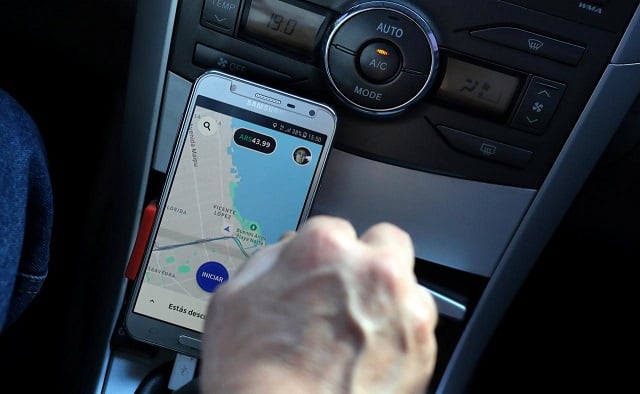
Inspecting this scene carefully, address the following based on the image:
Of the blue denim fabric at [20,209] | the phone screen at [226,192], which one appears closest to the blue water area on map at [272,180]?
the phone screen at [226,192]

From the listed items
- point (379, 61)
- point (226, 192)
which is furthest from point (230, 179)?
point (379, 61)

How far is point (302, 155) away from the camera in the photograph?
0.51m

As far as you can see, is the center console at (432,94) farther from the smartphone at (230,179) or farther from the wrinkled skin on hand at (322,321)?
the wrinkled skin on hand at (322,321)

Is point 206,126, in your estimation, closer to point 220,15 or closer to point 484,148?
point 220,15

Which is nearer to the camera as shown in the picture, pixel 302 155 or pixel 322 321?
pixel 322 321

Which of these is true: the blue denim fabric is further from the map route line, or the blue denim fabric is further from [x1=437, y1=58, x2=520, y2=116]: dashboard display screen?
[x1=437, y1=58, x2=520, y2=116]: dashboard display screen

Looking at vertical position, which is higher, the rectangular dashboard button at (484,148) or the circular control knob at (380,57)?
Answer: the circular control knob at (380,57)

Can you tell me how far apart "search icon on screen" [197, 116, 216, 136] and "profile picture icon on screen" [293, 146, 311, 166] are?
6 cm

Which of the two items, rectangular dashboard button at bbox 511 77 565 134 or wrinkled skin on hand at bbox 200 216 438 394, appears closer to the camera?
wrinkled skin on hand at bbox 200 216 438 394

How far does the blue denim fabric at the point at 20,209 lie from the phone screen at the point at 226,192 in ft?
0.25

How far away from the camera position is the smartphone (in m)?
0.50

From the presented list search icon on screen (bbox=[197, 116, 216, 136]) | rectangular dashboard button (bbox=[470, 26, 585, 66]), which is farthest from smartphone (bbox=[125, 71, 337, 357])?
rectangular dashboard button (bbox=[470, 26, 585, 66])

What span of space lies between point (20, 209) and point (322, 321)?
196 mm

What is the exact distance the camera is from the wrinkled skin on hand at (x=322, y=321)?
33 cm
